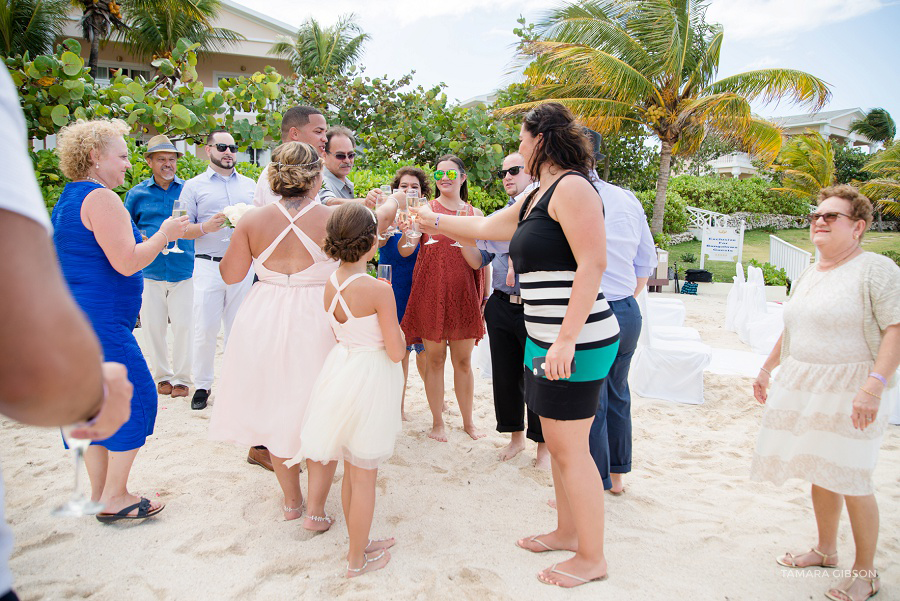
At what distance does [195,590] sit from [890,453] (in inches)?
196

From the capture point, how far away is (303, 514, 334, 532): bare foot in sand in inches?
122

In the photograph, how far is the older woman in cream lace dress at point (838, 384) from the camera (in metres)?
2.62

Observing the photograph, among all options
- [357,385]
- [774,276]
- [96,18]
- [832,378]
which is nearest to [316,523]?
[357,385]

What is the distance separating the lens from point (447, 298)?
434cm

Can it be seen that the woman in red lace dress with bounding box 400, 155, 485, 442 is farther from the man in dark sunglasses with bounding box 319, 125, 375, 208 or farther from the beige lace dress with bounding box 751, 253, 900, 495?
the beige lace dress with bounding box 751, 253, 900, 495

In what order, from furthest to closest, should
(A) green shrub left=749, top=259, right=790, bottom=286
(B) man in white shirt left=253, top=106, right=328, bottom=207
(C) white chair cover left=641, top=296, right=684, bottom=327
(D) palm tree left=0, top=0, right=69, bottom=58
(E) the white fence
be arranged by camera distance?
1. (D) palm tree left=0, top=0, right=69, bottom=58
2. (A) green shrub left=749, top=259, right=790, bottom=286
3. (E) the white fence
4. (C) white chair cover left=641, top=296, right=684, bottom=327
5. (B) man in white shirt left=253, top=106, right=328, bottom=207

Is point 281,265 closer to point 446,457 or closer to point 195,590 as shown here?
point 195,590

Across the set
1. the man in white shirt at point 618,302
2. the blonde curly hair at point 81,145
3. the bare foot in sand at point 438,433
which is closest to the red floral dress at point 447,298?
the bare foot in sand at point 438,433

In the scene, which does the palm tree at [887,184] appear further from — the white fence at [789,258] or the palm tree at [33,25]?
the palm tree at [33,25]

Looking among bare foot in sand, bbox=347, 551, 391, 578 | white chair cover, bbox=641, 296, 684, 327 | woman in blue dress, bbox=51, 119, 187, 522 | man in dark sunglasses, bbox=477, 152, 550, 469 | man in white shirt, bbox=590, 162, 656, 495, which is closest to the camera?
bare foot in sand, bbox=347, 551, 391, 578

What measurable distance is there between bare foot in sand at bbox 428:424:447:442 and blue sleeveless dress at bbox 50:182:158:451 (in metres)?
2.05

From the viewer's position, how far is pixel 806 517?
3.44 m

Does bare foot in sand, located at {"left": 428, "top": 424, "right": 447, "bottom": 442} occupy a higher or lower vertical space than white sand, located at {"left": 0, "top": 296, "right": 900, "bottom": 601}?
higher

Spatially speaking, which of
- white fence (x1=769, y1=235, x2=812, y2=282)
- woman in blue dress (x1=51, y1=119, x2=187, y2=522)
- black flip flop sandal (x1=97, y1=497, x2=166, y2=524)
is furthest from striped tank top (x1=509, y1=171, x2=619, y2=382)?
white fence (x1=769, y1=235, x2=812, y2=282)
